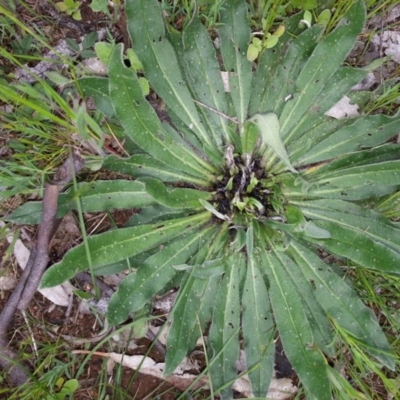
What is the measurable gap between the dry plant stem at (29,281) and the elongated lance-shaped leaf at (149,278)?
1.28 ft

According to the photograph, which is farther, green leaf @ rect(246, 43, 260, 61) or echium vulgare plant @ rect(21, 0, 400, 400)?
green leaf @ rect(246, 43, 260, 61)

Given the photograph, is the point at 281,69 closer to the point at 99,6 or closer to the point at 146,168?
the point at 146,168

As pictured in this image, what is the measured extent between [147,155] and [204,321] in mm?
650

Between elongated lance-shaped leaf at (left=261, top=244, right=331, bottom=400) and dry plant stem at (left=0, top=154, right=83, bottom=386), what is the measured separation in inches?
32.1

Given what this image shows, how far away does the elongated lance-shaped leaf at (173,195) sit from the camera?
1.74 metres

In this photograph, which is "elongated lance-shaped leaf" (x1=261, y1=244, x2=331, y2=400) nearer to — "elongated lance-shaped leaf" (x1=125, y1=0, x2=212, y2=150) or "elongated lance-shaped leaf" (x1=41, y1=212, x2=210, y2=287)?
"elongated lance-shaped leaf" (x1=41, y1=212, x2=210, y2=287)

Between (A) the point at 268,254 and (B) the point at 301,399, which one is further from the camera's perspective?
(B) the point at 301,399

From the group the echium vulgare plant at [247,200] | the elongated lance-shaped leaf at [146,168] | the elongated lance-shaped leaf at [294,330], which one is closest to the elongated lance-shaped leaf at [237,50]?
the echium vulgare plant at [247,200]

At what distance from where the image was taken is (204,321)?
75.9 inches


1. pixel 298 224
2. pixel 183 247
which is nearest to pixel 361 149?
pixel 298 224

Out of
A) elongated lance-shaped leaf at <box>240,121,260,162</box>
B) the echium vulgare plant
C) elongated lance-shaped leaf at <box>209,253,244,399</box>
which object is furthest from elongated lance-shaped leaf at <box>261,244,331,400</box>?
elongated lance-shaped leaf at <box>240,121,260,162</box>

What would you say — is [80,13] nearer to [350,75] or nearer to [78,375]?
[350,75]

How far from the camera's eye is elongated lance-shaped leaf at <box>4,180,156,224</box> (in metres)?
1.85

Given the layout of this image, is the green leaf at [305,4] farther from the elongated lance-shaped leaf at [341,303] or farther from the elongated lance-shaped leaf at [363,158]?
the elongated lance-shaped leaf at [341,303]
